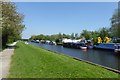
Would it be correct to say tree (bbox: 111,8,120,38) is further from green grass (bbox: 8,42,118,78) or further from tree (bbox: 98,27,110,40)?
green grass (bbox: 8,42,118,78)

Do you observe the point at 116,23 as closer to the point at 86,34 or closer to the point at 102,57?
the point at 102,57

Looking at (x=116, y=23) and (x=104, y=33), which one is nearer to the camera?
(x=116, y=23)

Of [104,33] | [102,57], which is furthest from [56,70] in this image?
[104,33]

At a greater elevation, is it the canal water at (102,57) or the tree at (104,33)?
the tree at (104,33)

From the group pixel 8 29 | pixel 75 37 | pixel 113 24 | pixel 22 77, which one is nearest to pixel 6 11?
pixel 8 29

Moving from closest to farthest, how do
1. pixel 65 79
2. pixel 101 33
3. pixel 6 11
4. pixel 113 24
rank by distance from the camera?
1. pixel 65 79
2. pixel 6 11
3. pixel 113 24
4. pixel 101 33

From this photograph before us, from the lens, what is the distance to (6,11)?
33594 millimetres

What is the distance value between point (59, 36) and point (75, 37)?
456 inches

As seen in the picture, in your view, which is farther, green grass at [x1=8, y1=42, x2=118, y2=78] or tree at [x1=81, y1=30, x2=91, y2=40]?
tree at [x1=81, y1=30, x2=91, y2=40]

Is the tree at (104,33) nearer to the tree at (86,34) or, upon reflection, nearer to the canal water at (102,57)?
the tree at (86,34)

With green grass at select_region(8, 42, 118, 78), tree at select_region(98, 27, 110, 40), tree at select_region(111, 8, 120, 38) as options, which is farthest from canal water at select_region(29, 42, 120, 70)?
tree at select_region(98, 27, 110, 40)

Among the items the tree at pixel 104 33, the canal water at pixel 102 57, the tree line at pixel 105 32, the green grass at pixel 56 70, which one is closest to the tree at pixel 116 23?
the tree line at pixel 105 32

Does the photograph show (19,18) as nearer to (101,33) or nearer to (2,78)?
(2,78)

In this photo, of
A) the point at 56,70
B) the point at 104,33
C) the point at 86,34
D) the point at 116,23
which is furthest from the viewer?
the point at 86,34
